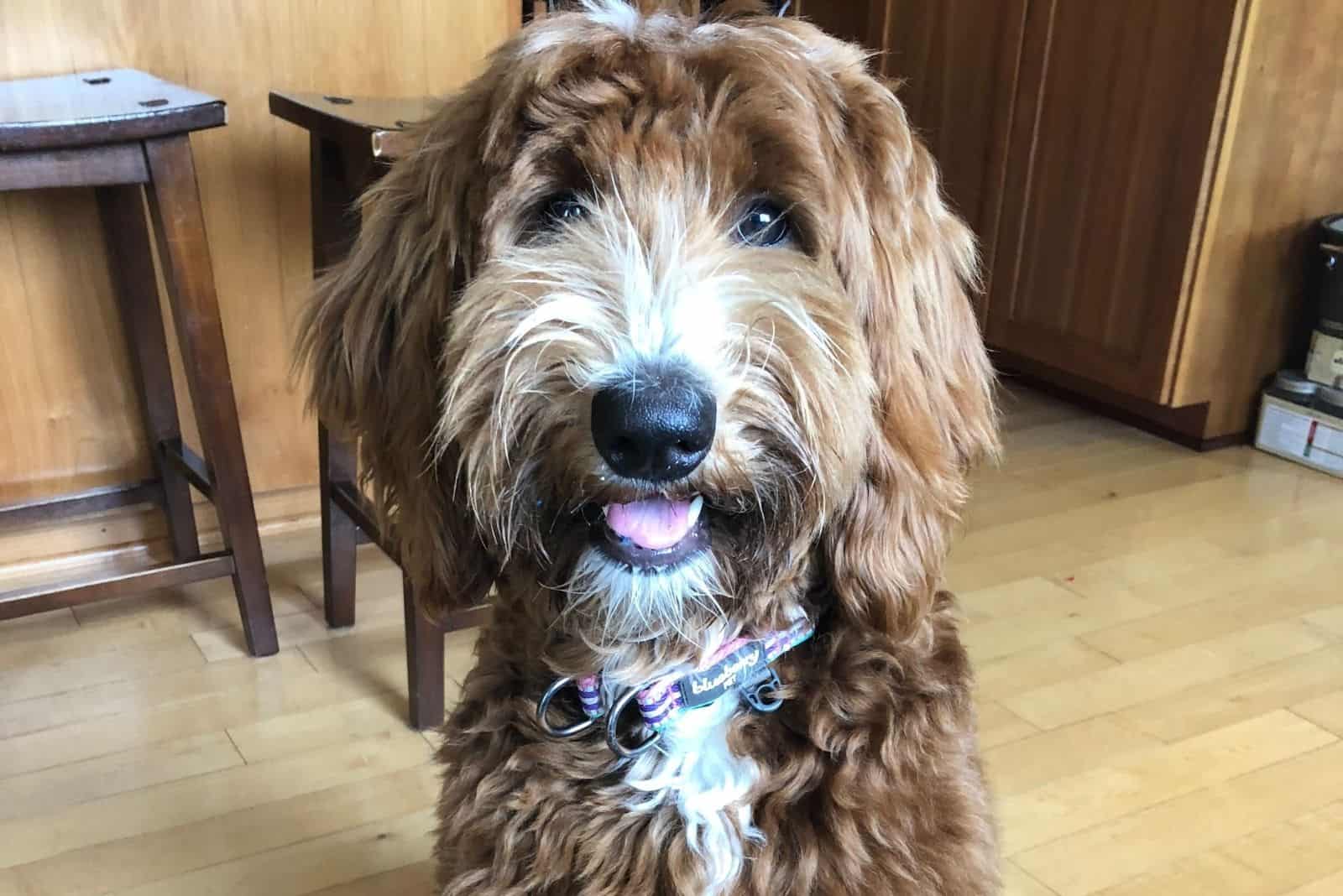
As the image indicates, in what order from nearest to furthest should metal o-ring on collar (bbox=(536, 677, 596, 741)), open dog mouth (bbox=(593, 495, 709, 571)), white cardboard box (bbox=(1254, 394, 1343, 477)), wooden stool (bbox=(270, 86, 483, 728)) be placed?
1. open dog mouth (bbox=(593, 495, 709, 571))
2. metal o-ring on collar (bbox=(536, 677, 596, 741))
3. wooden stool (bbox=(270, 86, 483, 728))
4. white cardboard box (bbox=(1254, 394, 1343, 477))

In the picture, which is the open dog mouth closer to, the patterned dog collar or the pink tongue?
the pink tongue

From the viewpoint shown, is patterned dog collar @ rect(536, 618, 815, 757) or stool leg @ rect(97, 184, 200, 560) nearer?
patterned dog collar @ rect(536, 618, 815, 757)

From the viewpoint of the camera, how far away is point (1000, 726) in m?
1.94

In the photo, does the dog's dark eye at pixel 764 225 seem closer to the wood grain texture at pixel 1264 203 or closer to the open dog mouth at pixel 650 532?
the open dog mouth at pixel 650 532

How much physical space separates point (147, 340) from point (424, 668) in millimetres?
799

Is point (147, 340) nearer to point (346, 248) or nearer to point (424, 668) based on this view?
point (346, 248)

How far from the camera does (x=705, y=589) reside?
933 millimetres

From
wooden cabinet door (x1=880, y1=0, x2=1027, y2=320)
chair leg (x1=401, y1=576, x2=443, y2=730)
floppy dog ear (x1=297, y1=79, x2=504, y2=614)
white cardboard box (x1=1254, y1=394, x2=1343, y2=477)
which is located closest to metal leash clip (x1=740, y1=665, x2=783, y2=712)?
floppy dog ear (x1=297, y1=79, x2=504, y2=614)

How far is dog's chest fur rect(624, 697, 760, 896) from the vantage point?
0.97 meters

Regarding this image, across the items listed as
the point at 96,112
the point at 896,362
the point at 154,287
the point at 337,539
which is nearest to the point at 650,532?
the point at 896,362

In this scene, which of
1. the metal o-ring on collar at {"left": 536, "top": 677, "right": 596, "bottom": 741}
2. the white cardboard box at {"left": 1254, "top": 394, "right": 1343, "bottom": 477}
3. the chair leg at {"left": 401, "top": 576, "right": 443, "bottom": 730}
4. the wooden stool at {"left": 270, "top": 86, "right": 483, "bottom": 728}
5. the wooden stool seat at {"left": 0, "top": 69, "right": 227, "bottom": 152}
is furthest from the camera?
the white cardboard box at {"left": 1254, "top": 394, "right": 1343, "bottom": 477}

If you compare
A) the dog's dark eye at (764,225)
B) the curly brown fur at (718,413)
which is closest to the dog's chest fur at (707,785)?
the curly brown fur at (718,413)

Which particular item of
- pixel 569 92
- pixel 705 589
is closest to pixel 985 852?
pixel 705 589

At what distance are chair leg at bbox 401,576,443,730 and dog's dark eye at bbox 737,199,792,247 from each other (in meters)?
1.02
